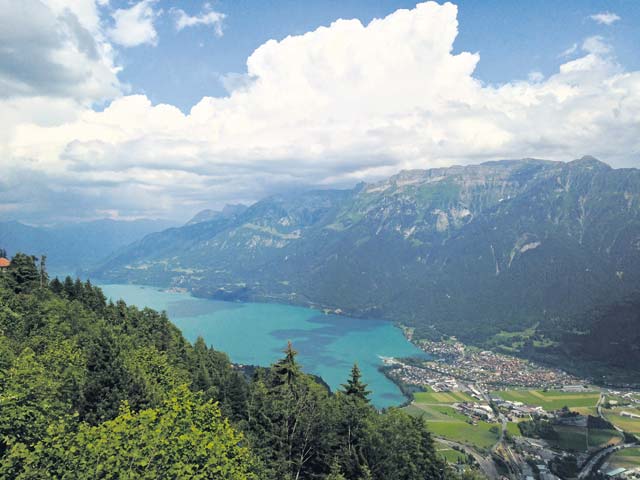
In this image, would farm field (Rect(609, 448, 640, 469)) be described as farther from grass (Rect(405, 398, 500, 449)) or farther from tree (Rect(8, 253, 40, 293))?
tree (Rect(8, 253, 40, 293))

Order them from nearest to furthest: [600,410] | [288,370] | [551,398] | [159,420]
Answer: [159,420] < [288,370] < [600,410] < [551,398]

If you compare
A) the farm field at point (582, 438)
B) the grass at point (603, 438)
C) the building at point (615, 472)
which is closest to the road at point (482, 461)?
the building at point (615, 472)

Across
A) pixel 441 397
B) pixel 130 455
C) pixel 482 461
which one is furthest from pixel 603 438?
pixel 130 455

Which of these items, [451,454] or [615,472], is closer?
[615,472]

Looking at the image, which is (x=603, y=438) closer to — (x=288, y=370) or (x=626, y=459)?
(x=626, y=459)

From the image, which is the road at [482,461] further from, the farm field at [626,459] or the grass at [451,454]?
the farm field at [626,459]

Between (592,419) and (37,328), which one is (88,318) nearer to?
(37,328)

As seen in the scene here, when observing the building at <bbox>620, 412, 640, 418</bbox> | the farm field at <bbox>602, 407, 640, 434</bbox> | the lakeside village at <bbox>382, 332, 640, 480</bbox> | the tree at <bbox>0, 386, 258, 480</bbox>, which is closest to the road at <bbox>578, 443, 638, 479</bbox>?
the lakeside village at <bbox>382, 332, 640, 480</bbox>
